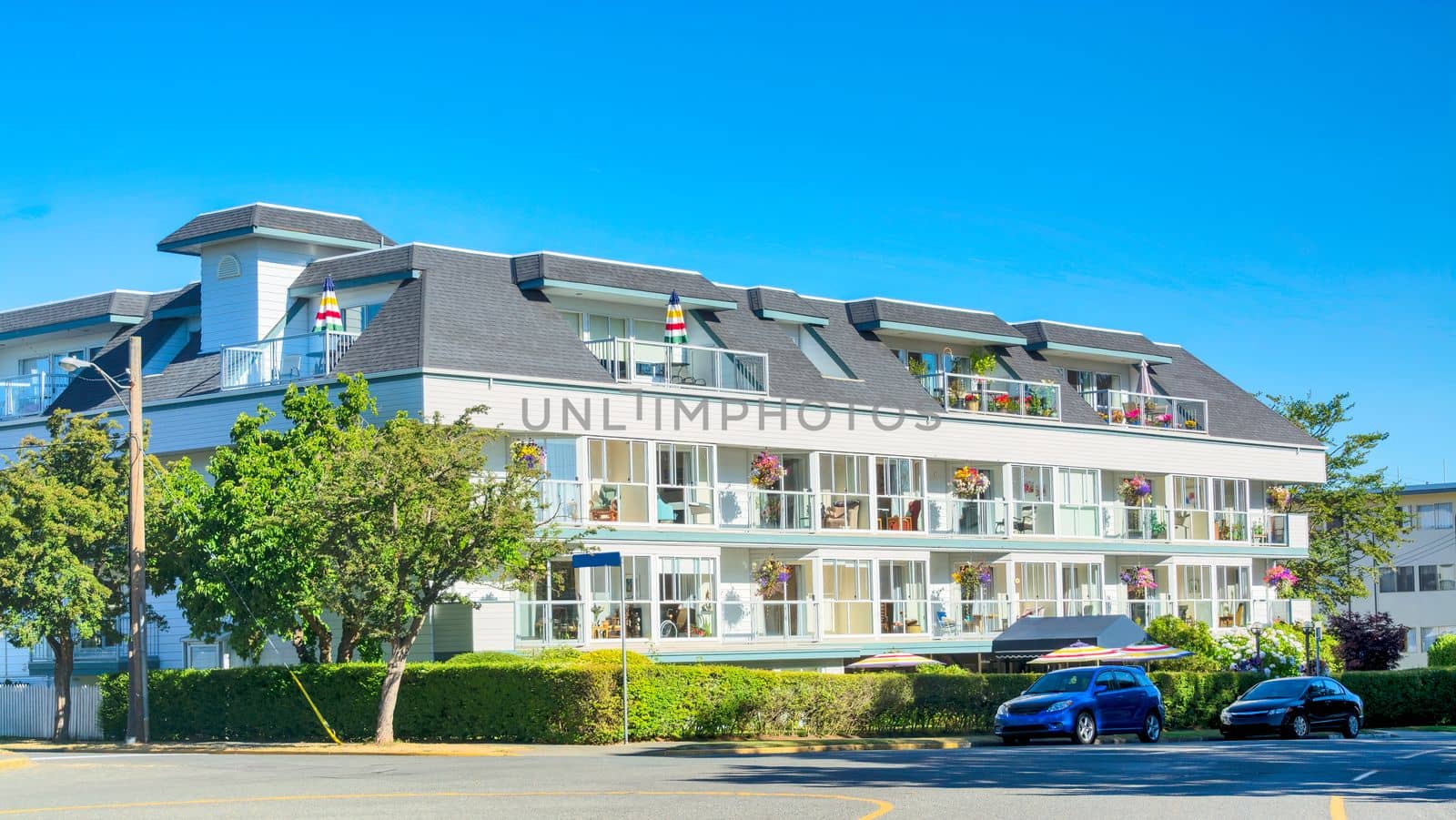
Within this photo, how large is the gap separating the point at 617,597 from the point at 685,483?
12.9ft

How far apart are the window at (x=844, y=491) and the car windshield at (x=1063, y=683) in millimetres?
13054

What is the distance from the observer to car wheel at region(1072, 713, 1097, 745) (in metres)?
32.6

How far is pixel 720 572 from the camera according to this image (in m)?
44.6

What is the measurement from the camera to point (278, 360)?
41.2 metres

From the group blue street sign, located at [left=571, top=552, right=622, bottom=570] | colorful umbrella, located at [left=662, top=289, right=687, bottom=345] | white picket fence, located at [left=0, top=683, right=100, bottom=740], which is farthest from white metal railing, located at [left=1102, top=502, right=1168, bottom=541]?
white picket fence, located at [left=0, top=683, right=100, bottom=740]

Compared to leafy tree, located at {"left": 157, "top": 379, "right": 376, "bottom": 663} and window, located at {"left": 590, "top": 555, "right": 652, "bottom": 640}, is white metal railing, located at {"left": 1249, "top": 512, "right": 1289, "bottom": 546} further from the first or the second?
leafy tree, located at {"left": 157, "top": 379, "right": 376, "bottom": 663}

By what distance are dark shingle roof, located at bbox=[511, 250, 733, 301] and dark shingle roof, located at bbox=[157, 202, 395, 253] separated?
4.73 m

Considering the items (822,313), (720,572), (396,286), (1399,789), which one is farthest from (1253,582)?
(1399,789)

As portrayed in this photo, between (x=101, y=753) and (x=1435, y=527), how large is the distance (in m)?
69.5

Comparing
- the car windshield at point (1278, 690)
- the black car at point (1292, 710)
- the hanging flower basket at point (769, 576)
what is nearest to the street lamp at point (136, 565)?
the hanging flower basket at point (769, 576)

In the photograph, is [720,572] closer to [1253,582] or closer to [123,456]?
[123,456]

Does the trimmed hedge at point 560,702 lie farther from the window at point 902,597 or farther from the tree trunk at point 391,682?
the window at point 902,597

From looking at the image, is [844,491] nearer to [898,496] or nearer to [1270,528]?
[898,496]

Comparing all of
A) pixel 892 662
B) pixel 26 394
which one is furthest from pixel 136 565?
pixel 892 662
